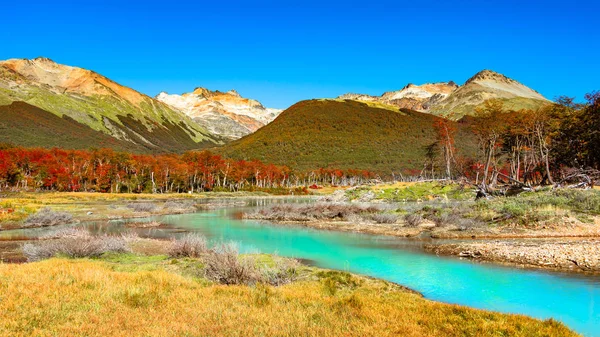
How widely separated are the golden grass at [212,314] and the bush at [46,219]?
98.5ft

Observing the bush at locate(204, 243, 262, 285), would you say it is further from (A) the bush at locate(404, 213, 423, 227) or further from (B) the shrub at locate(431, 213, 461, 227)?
(A) the bush at locate(404, 213, 423, 227)

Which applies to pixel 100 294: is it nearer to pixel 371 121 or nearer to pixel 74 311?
pixel 74 311

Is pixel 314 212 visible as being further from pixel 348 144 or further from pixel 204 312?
pixel 348 144

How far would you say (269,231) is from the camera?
120ft

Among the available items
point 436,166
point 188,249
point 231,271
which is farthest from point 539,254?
point 436,166

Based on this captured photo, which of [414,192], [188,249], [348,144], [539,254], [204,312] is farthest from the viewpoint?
[348,144]

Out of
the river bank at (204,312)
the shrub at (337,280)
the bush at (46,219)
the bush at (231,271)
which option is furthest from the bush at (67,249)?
the bush at (46,219)

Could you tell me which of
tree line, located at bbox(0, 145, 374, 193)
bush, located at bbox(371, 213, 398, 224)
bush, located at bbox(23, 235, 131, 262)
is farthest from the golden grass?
tree line, located at bbox(0, 145, 374, 193)

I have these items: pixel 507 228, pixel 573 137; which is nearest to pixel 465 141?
pixel 573 137

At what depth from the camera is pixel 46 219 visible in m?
38.1

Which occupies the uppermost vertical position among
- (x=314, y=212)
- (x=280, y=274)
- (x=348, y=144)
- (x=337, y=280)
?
(x=348, y=144)

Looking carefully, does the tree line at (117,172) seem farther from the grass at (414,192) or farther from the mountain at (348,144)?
the grass at (414,192)

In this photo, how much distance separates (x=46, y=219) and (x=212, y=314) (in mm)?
35998

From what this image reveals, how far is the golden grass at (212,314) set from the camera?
8.04 metres
